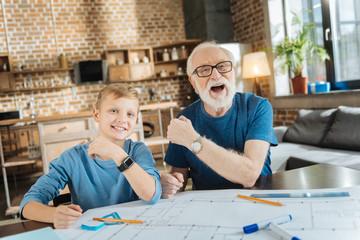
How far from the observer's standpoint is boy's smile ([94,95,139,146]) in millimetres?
1356

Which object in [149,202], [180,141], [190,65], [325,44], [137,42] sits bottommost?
[149,202]

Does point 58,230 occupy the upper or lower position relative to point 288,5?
lower

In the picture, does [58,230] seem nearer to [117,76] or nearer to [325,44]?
[325,44]

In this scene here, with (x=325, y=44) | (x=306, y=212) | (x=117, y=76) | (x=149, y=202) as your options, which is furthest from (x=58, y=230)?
(x=117, y=76)

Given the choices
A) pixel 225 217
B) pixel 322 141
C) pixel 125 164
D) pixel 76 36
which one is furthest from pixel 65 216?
pixel 76 36

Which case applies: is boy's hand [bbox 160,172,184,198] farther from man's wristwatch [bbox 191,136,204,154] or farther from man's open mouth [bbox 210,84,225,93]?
man's open mouth [bbox 210,84,225,93]

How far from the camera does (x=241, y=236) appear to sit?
0.77 metres

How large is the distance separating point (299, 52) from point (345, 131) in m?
1.53

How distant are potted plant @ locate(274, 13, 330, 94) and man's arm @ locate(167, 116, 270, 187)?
3295mm

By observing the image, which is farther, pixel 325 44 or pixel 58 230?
pixel 325 44

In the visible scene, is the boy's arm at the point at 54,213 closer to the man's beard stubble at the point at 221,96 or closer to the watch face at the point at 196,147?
the watch face at the point at 196,147

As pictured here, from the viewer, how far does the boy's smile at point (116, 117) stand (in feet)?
4.45

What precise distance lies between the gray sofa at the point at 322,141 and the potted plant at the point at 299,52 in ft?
2.30

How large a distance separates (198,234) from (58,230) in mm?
430
